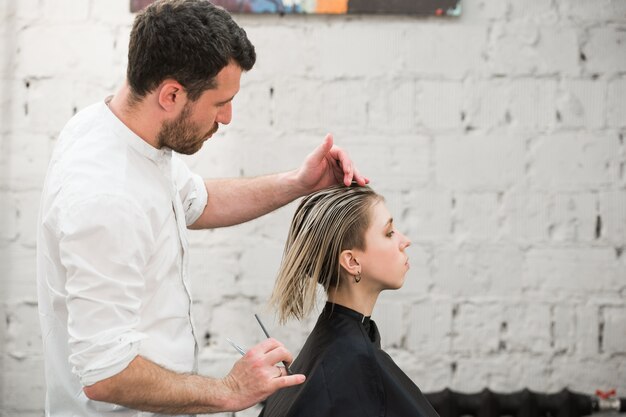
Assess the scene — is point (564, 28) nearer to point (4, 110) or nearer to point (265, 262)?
Result: point (265, 262)

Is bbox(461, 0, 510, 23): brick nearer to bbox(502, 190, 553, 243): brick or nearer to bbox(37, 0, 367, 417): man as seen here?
bbox(502, 190, 553, 243): brick

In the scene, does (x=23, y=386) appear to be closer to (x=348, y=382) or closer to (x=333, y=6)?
(x=348, y=382)

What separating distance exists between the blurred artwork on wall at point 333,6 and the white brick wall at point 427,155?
4cm

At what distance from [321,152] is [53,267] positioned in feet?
2.23

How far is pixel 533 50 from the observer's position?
271 centimetres

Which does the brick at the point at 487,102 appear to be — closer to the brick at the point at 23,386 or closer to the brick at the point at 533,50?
the brick at the point at 533,50

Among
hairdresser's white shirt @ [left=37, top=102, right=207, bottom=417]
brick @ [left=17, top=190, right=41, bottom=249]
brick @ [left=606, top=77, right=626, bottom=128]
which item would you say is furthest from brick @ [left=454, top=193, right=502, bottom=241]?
brick @ [left=17, top=190, right=41, bottom=249]

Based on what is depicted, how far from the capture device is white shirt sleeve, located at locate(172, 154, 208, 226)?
2014mm

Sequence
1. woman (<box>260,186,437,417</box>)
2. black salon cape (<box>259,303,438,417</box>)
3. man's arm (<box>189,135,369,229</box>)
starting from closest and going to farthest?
black salon cape (<box>259,303,438,417</box>) → woman (<box>260,186,437,417</box>) → man's arm (<box>189,135,369,229</box>)

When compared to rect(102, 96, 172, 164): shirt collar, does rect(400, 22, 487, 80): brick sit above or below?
above

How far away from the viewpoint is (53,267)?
5.21ft

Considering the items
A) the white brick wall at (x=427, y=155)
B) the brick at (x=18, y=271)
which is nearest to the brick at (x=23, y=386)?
the white brick wall at (x=427, y=155)

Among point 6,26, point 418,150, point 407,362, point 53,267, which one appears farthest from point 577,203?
point 6,26

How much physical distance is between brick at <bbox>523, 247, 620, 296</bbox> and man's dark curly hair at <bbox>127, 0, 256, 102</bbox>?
5.07 ft
